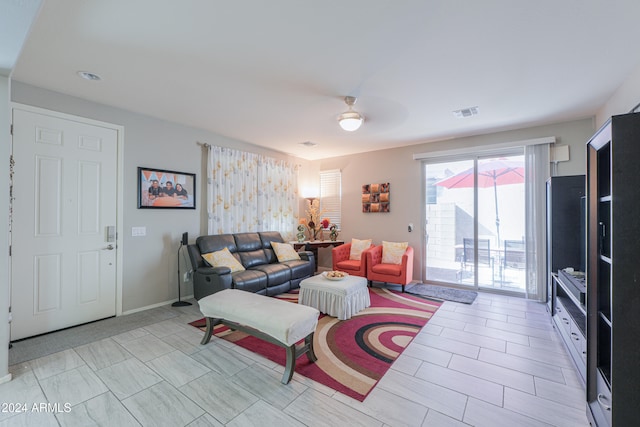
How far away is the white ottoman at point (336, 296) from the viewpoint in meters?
3.49

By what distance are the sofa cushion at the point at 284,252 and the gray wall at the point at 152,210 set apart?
1.32m

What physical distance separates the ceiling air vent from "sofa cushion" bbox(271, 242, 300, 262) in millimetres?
3496

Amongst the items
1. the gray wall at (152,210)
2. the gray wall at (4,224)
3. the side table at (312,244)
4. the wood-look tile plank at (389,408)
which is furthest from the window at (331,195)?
the gray wall at (4,224)

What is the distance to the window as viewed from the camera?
639 centimetres

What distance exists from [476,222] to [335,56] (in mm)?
3887

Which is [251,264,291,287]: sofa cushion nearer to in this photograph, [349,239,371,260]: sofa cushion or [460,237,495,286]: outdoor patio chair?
[349,239,371,260]: sofa cushion

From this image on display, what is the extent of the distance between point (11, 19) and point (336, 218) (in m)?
5.45

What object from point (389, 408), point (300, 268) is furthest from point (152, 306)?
point (389, 408)

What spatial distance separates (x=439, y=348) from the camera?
278 centimetres

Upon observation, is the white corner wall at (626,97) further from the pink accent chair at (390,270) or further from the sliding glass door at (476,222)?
the pink accent chair at (390,270)

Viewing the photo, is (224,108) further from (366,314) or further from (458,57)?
(366,314)

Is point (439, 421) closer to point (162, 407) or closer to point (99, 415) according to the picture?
point (162, 407)

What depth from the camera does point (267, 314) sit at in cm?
241

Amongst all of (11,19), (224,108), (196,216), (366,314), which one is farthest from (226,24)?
(366,314)
